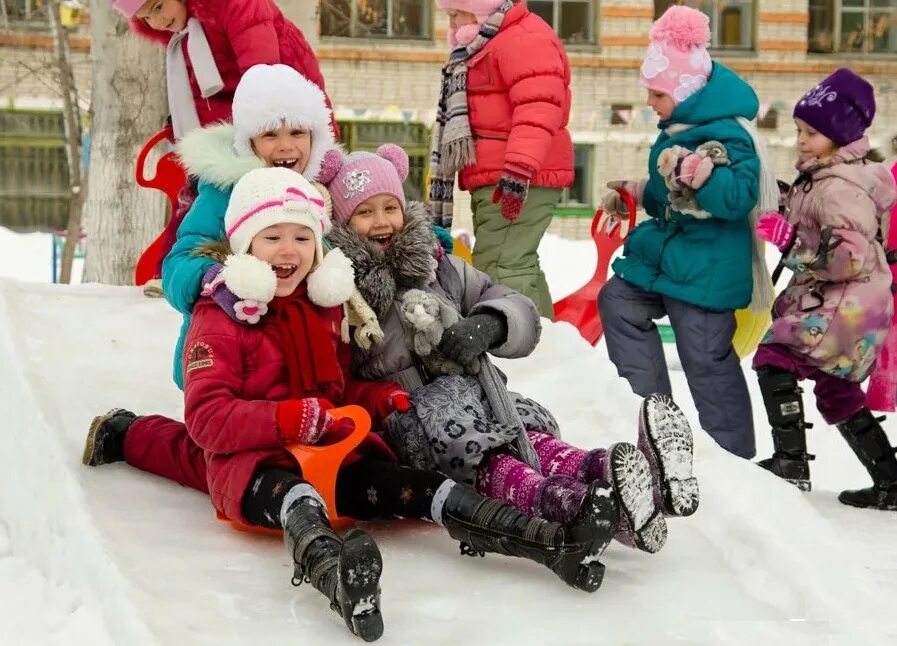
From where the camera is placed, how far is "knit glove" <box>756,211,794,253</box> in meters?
4.46

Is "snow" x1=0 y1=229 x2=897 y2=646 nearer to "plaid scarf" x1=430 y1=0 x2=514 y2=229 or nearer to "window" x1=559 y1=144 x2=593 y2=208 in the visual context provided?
"plaid scarf" x1=430 y1=0 x2=514 y2=229

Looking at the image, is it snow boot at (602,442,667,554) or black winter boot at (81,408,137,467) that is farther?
black winter boot at (81,408,137,467)

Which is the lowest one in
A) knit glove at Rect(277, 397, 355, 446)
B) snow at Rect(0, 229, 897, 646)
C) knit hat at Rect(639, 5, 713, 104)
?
snow at Rect(0, 229, 897, 646)

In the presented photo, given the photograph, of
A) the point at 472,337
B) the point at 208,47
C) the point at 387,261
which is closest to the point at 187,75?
the point at 208,47

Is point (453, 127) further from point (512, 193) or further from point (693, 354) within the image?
point (693, 354)

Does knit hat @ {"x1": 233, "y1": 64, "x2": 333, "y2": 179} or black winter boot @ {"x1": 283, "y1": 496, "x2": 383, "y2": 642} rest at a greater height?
knit hat @ {"x1": 233, "y1": 64, "x2": 333, "y2": 179}

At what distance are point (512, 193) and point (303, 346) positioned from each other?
6.76 feet

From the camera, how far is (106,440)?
11.7 feet

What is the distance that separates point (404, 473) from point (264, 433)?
14.8 inches

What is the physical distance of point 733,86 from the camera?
4762mm

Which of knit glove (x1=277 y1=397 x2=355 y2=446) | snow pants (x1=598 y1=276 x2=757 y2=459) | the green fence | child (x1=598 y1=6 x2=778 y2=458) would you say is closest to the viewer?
knit glove (x1=277 y1=397 x2=355 y2=446)

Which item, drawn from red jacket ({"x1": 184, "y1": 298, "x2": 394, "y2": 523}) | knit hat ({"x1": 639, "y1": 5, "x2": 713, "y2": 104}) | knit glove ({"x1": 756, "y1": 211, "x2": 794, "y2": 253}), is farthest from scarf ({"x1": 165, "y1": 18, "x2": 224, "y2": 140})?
knit glove ({"x1": 756, "y1": 211, "x2": 794, "y2": 253})

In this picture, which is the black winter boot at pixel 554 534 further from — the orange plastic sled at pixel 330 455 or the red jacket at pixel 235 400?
the red jacket at pixel 235 400

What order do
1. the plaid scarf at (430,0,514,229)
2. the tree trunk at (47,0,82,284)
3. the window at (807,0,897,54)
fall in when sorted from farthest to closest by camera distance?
1. the window at (807,0,897,54)
2. the tree trunk at (47,0,82,284)
3. the plaid scarf at (430,0,514,229)
